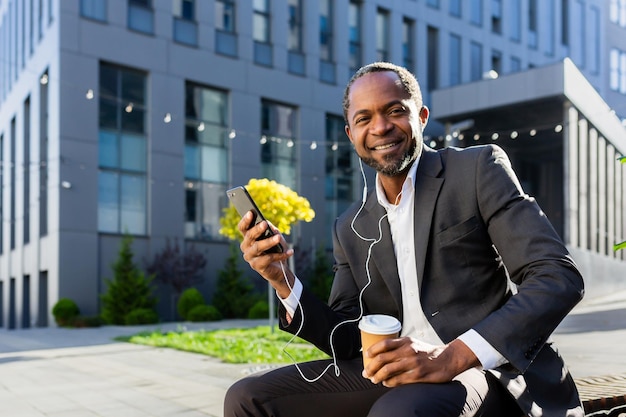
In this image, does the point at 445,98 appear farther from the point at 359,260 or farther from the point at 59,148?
the point at 359,260

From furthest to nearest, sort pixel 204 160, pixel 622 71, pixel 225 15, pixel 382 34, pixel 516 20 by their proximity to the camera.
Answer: pixel 622 71 < pixel 516 20 < pixel 382 34 < pixel 225 15 < pixel 204 160

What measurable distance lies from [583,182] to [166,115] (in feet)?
44.6

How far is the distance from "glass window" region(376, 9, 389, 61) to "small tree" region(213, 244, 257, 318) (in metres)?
10.5

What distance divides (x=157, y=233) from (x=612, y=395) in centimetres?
1863

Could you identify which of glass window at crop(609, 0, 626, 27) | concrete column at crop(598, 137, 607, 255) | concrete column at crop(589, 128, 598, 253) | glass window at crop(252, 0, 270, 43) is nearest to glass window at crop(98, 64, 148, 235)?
glass window at crop(252, 0, 270, 43)

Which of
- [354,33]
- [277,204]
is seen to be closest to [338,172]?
[354,33]

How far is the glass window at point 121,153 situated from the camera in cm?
1911

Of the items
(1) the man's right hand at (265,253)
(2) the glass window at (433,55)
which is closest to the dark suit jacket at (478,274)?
(1) the man's right hand at (265,253)

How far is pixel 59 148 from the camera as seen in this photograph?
18.2 m

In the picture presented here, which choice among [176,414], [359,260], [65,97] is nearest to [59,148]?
[65,97]

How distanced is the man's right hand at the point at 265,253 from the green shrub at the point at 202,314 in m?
16.1

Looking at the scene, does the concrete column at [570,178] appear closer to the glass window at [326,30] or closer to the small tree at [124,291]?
A: the glass window at [326,30]

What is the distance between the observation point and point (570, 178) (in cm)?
2045

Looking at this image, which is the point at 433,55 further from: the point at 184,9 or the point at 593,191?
the point at 184,9
